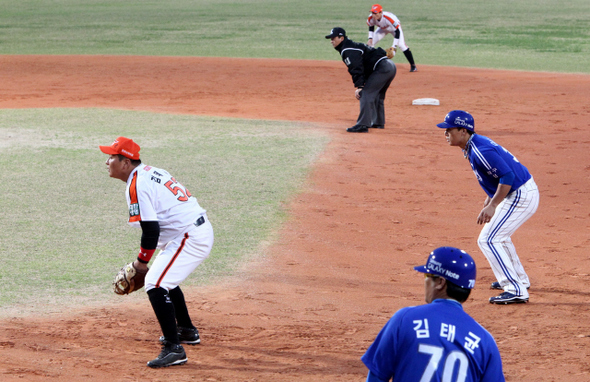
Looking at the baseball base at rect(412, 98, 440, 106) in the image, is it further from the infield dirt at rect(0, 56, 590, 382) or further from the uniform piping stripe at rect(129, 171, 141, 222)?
the uniform piping stripe at rect(129, 171, 141, 222)

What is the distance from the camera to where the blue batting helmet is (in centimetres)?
323

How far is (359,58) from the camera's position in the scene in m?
14.5

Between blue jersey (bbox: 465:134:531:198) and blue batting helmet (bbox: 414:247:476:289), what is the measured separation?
3.34 m

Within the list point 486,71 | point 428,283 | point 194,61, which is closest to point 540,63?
point 486,71

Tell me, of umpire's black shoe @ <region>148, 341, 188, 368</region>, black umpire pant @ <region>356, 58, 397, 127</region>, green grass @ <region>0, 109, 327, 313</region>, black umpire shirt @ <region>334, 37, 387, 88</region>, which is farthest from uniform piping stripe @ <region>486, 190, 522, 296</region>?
black umpire pant @ <region>356, 58, 397, 127</region>

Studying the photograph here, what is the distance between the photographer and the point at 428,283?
3309 mm

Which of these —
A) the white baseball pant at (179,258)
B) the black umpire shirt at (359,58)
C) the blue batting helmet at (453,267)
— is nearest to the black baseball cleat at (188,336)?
the white baseball pant at (179,258)

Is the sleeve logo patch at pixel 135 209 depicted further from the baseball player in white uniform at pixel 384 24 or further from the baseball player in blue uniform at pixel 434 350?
the baseball player in white uniform at pixel 384 24

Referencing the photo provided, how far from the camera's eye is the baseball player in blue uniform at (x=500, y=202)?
6531 millimetres

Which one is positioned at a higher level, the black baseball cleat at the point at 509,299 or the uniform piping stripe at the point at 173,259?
the uniform piping stripe at the point at 173,259

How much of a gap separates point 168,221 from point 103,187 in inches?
226

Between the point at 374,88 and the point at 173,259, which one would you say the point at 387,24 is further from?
the point at 173,259

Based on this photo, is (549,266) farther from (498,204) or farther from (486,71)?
(486,71)

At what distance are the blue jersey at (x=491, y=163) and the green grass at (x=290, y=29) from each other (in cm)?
2027
